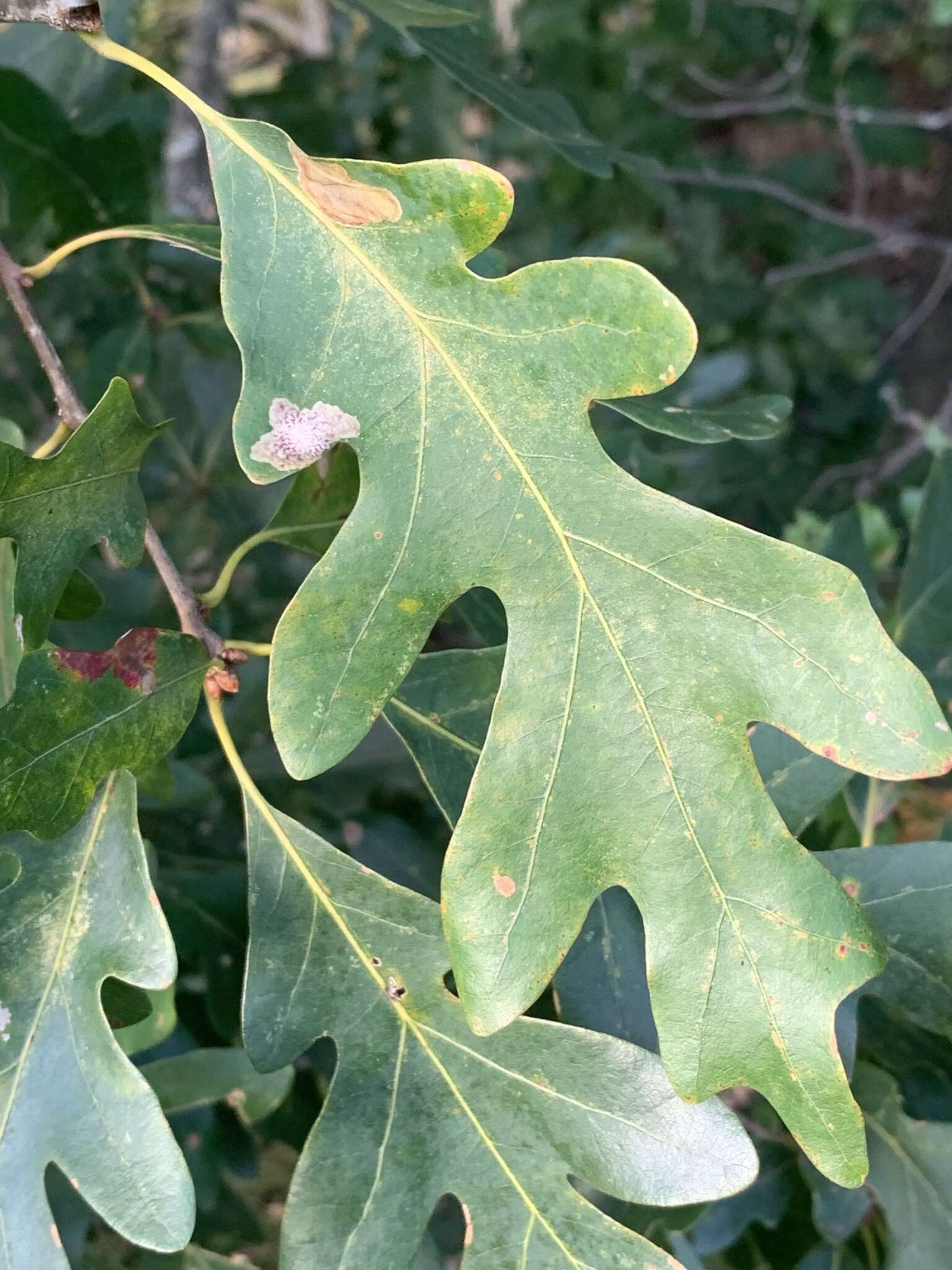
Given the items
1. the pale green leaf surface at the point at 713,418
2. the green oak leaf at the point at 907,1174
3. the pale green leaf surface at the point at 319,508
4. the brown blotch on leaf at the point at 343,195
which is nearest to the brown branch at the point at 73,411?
the pale green leaf surface at the point at 319,508

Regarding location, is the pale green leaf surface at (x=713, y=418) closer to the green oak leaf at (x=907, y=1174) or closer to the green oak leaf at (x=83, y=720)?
the green oak leaf at (x=83, y=720)

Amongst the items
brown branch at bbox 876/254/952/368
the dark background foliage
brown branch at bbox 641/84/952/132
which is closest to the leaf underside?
the dark background foliage

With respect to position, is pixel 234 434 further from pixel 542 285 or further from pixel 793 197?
pixel 793 197

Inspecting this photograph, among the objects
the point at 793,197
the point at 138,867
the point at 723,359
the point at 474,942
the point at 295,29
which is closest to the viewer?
the point at 474,942

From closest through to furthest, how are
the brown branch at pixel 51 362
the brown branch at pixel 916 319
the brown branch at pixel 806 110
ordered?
the brown branch at pixel 51 362, the brown branch at pixel 806 110, the brown branch at pixel 916 319

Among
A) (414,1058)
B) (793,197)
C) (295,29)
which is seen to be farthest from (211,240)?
(295,29)

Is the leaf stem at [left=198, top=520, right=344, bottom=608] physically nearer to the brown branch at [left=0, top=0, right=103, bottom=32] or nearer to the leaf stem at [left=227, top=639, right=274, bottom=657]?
the leaf stem at [left=227, top=639, right=274, bottom=657]
